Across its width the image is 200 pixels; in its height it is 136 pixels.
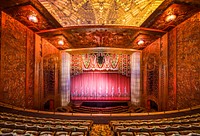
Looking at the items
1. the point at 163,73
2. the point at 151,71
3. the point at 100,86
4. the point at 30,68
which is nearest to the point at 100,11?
the point at 30,68

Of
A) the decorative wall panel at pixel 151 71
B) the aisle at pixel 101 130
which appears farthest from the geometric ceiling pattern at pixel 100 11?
the aisle at pixel 101 130

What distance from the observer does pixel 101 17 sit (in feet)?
24.4

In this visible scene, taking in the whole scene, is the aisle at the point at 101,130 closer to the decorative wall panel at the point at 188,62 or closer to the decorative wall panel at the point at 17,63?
the decorative wall panel at the point at 17,63

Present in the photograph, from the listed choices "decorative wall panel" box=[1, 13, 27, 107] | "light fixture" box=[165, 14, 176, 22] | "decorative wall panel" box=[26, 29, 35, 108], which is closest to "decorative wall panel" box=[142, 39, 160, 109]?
"light fixture" box=[165, 14, 176, 22]

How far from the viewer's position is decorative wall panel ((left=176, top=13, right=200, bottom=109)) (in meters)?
6.68

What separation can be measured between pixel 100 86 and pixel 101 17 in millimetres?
9690

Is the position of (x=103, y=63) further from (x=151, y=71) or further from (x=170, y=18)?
(x=170, y=18)

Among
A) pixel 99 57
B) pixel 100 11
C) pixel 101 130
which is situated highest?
pixel 100 11

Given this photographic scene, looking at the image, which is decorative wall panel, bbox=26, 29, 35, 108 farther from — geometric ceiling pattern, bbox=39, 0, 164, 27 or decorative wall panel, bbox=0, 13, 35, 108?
geometric ceiling pattern, bbox=39, 0, 164, 27

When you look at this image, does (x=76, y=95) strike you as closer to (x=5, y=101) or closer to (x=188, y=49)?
(x=5, y=101)

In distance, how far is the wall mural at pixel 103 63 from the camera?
13.8 meters

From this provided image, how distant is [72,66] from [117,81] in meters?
5.15

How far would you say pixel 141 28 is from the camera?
8.12 m

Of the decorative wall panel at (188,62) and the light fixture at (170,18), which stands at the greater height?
the light fixture at (170,18)
